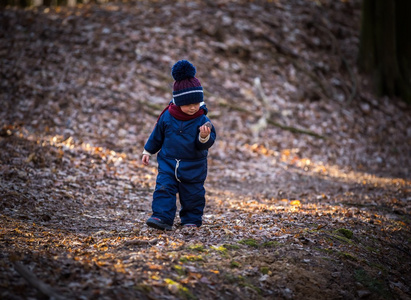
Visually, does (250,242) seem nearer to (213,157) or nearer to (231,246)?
(231,246)

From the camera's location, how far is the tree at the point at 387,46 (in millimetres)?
13289

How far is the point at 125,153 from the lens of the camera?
8305mm

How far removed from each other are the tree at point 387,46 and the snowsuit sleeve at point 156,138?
36.1ft

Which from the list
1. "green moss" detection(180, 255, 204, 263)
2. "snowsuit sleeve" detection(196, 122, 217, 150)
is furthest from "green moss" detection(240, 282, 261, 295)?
"snowsuit sleeve" detection(196, 122, 217, 150)

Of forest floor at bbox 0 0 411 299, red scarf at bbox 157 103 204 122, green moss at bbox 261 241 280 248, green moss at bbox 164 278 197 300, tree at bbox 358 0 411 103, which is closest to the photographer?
green moss at bbox 164 278 197 300

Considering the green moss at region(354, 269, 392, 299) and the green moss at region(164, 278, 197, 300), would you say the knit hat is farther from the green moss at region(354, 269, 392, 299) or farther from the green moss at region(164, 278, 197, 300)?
the green moss at region(354, 269, 392, 299)

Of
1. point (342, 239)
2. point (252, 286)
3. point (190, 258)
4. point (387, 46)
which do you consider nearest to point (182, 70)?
point (190, 258)

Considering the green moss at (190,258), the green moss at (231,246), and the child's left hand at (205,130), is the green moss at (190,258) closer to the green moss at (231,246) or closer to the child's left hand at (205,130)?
the green moss at (231,246)

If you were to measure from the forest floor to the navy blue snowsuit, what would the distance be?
0.98 ft

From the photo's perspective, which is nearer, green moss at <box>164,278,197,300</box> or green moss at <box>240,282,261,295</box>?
green moss at <box>164,278,197,300</box>

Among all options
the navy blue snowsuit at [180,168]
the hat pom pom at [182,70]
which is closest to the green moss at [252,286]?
the navy blue snowsuit at [180,168]

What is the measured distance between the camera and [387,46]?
13414 millimetres

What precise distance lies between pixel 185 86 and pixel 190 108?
26 cm

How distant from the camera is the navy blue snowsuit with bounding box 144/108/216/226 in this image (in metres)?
4.62
